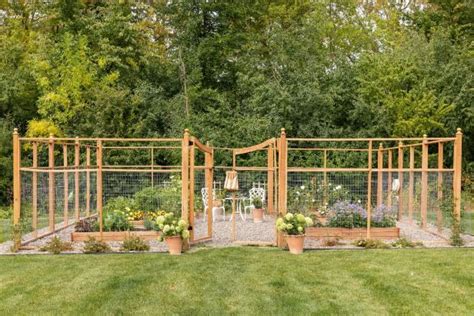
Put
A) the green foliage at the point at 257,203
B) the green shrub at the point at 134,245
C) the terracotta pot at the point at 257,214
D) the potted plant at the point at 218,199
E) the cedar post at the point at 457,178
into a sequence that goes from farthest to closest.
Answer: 1. the potted plant at the point at 218,199
2. the green foliage at the point at 257,203
3. the terracotta pot at the point at 257,214
4. the cedar post at the point at 457,178
5. the green shrub at the point at 134,245

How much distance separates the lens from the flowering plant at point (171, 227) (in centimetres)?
914

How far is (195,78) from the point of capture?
2119cm

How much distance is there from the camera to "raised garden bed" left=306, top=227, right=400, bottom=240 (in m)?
10.8

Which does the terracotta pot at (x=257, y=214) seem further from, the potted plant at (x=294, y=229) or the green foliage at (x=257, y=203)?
the potted plant at (x=294, y=229)

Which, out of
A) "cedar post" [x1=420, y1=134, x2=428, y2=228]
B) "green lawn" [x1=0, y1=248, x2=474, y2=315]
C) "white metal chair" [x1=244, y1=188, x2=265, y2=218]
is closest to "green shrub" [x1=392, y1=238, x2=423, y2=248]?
"green lawn" [x1=0, y1=248, x2=474, y2=315]

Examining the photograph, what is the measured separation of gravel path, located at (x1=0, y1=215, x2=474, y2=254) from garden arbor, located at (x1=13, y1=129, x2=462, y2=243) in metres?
0.14

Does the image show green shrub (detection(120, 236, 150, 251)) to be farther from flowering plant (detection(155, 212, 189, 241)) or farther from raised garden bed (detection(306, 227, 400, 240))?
raised garden bed (detection(306, 227, 400, 240))

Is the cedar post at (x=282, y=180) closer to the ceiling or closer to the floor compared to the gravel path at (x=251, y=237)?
closer to the ceiling

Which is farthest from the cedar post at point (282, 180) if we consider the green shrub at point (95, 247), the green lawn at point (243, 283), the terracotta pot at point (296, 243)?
the green shrub at point (95, 247)

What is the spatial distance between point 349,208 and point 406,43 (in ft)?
40.5

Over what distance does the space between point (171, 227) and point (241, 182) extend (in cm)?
868

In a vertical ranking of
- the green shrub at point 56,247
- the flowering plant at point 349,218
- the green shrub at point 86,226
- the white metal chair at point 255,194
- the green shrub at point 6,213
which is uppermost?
the white metal chair at point 255,194

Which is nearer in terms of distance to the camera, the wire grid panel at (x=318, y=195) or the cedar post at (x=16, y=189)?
the cedar post at (x=16, y=189)

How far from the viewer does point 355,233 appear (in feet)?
35.6
